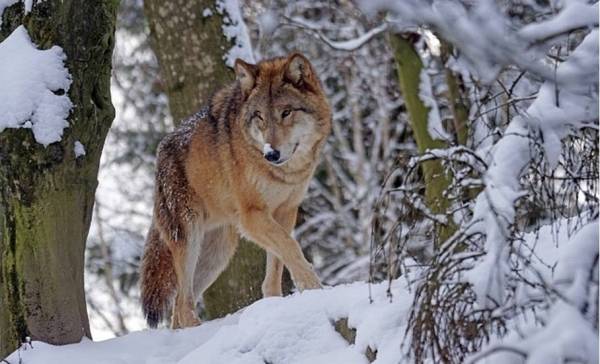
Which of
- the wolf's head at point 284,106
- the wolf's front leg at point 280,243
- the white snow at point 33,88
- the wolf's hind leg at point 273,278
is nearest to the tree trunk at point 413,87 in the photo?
the wolf's head at point 284,106

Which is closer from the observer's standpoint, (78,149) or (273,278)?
(78,149)

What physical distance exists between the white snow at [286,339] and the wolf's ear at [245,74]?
76.6 inches

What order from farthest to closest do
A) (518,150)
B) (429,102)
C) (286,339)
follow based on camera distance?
(429,102) < (286,339) < (518,150)

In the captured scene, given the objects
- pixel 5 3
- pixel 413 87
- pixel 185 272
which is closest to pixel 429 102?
pixel 413 87

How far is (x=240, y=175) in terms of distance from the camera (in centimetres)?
838

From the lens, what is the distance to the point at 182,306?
8562mm

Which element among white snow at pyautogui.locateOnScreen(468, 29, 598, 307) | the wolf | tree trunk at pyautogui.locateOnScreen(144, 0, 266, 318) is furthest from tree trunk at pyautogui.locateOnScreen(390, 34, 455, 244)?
white snow at pyautogui.locateOnScreen(468, 29, 598, 307)

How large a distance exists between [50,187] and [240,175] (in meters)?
1.68

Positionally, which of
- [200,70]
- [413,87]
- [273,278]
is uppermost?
[413,87]

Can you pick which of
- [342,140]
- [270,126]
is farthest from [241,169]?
[342,140]

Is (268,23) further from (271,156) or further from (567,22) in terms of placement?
(567,22)

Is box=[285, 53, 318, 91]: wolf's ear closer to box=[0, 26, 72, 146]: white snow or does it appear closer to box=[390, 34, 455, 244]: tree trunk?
box=[0, 26, 72, 146]: white snow

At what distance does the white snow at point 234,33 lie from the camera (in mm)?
10008

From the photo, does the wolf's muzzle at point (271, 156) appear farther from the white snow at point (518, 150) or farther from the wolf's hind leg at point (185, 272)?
the white snow at point (518, 150)
